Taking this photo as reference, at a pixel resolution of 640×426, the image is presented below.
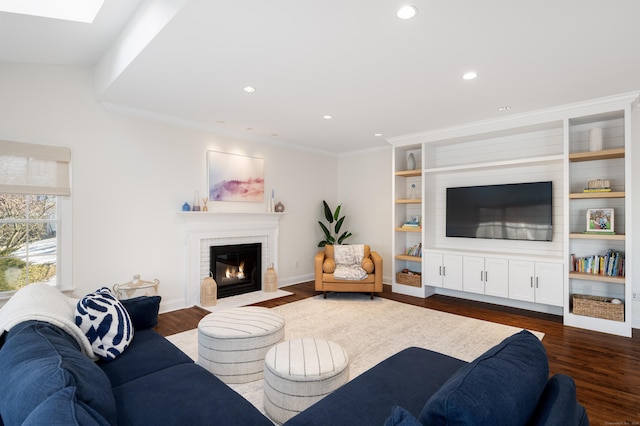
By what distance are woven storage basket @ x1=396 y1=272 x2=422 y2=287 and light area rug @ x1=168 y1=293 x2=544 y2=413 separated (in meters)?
0.62

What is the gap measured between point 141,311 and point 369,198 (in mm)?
4605

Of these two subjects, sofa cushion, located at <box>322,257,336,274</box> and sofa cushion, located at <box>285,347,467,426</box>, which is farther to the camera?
sofa cushion, located at <box>322,257,336,274</box>

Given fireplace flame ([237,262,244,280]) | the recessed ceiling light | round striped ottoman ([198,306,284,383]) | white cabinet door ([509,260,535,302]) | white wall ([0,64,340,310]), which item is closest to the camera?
the recessed ceiling light

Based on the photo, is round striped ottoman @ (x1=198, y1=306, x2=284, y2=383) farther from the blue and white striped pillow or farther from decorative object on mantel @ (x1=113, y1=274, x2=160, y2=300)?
decorative object on mantel @ (x1=113, y1=274, x2=160, y2=300)

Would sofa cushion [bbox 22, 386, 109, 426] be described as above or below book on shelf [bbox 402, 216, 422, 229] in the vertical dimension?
below

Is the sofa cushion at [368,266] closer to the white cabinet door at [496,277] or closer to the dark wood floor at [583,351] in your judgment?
the dark wood floor at [583,351]

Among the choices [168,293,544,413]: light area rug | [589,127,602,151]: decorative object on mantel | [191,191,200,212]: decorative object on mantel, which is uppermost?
[589,127,602,151]: decorative object on mantel

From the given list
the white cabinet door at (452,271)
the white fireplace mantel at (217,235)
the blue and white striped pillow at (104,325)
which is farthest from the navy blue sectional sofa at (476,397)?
the white fireplace mantel at (217,235)

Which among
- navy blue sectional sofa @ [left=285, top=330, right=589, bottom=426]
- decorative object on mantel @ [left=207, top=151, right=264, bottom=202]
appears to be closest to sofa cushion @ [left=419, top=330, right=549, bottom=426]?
navy blue sectional sofa @ [left=285, top=330, right=589, bottom=426]

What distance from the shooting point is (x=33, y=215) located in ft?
11.4

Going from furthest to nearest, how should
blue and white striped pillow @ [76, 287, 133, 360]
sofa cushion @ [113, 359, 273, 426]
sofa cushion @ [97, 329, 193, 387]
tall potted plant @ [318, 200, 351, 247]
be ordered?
tall potted plant @ [318, 200, 351, 247] → blue and white striped pillow @ [76, 287, 133, 360] → sofa cushion @ [97, 329, 193, 387] → sofa cushion @ [113, 359, 273, 426]

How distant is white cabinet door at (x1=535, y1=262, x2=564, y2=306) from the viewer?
400 centimetres

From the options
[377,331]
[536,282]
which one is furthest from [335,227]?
[536,282]

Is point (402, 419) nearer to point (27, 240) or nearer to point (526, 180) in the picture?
point (27, 240)
